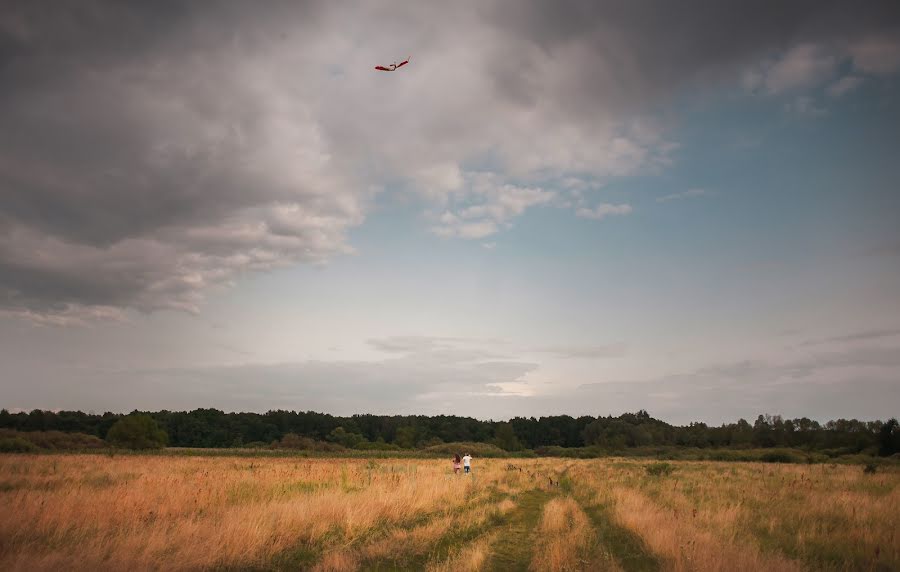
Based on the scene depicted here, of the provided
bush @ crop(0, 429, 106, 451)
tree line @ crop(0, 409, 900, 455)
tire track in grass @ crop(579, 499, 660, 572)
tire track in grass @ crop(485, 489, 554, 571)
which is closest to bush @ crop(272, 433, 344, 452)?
tree line @ crop(0, 409, 900, 455)

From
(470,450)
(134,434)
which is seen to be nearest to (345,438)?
(470,450)

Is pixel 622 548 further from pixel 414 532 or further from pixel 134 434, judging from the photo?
pixel 134 434

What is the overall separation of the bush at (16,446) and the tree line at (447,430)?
2098 inches

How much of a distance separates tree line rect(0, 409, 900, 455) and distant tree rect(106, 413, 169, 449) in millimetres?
27747

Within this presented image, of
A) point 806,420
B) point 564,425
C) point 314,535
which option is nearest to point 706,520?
point 314,535

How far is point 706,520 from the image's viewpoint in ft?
43.0

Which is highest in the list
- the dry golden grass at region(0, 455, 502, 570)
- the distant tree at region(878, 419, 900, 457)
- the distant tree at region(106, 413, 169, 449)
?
the dry golden grass at region(0, 455, 502, 570)

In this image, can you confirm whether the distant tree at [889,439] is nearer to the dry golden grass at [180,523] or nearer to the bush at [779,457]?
the bush at [779,457]

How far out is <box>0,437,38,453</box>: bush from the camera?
49.0m

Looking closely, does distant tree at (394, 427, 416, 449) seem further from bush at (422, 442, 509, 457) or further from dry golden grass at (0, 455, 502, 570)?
dry golden grass at (0, 455, 502, 570)

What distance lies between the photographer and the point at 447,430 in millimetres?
154500

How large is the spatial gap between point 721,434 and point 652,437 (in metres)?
16.3

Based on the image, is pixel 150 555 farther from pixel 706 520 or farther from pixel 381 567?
pixel 706 520

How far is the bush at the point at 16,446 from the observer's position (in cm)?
4897
